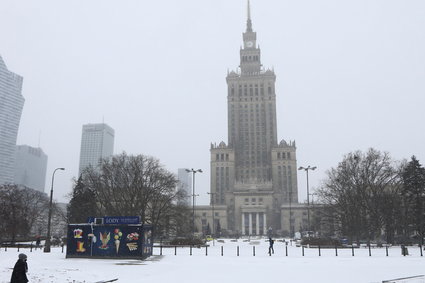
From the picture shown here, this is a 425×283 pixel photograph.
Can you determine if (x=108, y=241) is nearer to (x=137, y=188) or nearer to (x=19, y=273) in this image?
(x=19, y=273)

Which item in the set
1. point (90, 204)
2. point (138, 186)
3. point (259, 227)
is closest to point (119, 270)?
point (138, 186)

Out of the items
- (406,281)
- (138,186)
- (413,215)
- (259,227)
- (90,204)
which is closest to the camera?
(406,281)

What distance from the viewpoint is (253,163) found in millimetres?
177000

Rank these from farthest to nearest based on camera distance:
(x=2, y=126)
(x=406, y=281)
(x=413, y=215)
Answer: (x=2, y=126) → (x=413, y=215) → (x=406, y=281)

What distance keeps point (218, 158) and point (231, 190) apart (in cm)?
1542

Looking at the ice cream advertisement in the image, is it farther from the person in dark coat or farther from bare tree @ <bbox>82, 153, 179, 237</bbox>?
bare tree @ <bbox>82, 153, 179, 237</bbox>

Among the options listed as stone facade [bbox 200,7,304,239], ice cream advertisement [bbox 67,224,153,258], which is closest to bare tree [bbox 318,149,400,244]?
ice cream advertisement [bbox 67,224,153,258]

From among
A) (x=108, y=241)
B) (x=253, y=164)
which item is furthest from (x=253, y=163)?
(x=108, y=241)

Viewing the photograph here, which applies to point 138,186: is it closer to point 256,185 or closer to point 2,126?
point 256,185

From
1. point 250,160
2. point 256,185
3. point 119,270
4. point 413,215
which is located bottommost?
point 119,270

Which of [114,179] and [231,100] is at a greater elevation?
[231,100]

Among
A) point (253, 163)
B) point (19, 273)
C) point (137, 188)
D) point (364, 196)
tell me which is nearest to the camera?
point (19, 273)

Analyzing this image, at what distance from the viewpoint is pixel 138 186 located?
6562 cm

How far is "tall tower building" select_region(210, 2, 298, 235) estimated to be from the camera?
524 feet
